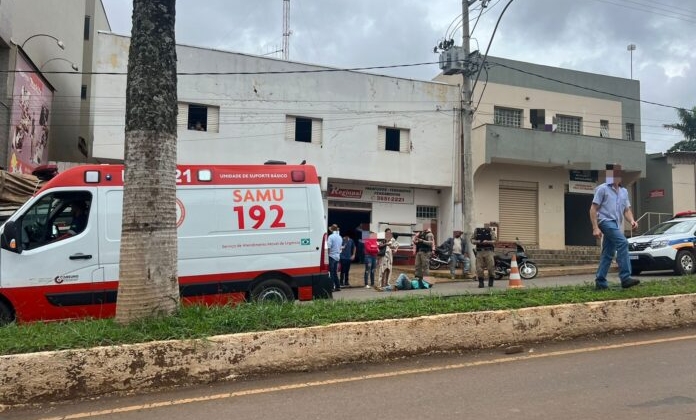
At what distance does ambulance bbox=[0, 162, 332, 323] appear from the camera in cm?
750

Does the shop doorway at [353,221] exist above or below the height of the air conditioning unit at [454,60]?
below

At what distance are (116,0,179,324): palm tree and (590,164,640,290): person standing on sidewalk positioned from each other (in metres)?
5.66

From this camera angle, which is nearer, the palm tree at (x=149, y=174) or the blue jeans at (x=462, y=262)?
the palm tree at (x=149, y=174)

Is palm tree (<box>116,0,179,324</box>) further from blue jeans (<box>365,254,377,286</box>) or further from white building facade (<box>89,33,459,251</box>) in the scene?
white building facade (<box>89,33,459,251</box>)

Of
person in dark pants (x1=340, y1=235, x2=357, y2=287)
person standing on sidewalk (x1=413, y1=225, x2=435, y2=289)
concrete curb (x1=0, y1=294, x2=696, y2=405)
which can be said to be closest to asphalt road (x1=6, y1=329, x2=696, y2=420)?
concrete curb (x1=0, y1=294, x2=696, y2=405)

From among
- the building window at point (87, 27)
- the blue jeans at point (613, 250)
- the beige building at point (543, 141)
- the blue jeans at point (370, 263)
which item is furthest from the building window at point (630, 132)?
the building window at point (87, 27)

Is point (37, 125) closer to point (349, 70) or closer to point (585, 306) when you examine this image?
point (349, 70)

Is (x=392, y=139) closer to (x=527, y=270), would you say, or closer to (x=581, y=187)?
(x=527, y=270)

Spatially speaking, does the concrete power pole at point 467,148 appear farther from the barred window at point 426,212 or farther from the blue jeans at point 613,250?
the blue jeans at point 613,250

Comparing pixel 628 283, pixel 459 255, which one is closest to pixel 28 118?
pixel 459 255

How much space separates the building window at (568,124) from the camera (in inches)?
979

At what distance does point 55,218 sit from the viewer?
7.75 metres

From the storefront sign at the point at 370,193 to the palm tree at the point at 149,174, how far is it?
15975 mm

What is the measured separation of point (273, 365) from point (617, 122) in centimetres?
2546
